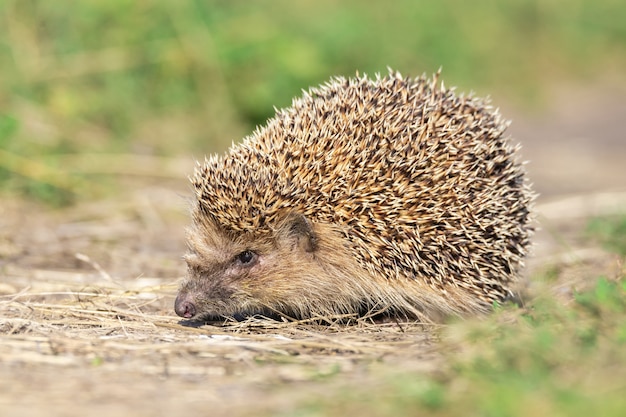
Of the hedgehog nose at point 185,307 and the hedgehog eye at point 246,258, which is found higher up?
the hedgehog eye at point 246,258

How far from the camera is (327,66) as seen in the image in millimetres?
14688

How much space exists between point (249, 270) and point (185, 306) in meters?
0.51

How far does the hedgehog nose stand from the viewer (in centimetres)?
588

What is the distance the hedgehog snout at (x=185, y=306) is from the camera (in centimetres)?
588

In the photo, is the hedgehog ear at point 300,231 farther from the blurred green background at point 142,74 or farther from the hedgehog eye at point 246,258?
the blurred green background at point 142,74

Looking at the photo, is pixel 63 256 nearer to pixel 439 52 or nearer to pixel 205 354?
pixel 205 354

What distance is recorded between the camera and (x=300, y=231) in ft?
20.2

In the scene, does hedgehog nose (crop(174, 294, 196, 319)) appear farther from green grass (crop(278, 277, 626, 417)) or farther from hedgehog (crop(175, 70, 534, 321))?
green grass (crop(278, 277, 626, 417))

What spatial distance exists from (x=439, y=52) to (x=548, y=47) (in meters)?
5.35

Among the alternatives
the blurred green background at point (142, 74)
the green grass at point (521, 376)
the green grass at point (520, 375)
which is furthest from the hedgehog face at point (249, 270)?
the blurred green background at point (142, 74)

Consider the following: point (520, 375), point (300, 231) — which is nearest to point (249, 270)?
point (300, 231)

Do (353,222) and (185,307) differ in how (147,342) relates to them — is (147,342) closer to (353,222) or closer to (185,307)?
(185,307)

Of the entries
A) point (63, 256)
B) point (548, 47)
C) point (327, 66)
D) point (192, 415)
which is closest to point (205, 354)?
point (192, 415)

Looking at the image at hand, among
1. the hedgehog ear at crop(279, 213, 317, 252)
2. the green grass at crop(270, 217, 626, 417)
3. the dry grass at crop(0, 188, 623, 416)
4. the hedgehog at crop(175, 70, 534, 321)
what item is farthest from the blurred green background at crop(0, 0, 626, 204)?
the green grass at crop(270, 217, 626, 417)
